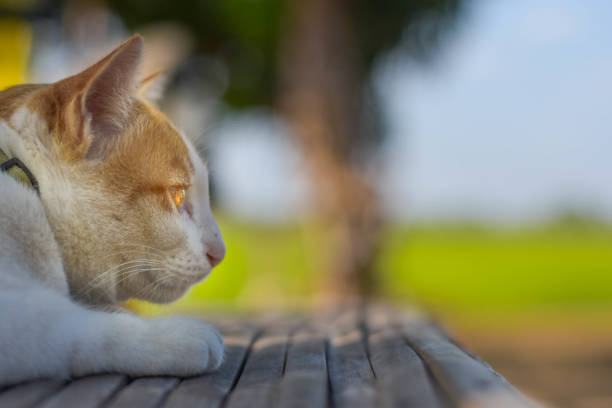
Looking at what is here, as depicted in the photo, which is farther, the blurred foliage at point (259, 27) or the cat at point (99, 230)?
the blurred foliage at point (259, 27)

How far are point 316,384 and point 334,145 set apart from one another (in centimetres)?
410

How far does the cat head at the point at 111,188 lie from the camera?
119 cm

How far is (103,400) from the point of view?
2.86 ft

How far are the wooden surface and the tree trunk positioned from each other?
142 inches

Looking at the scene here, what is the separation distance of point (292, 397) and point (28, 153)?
75 centimetres

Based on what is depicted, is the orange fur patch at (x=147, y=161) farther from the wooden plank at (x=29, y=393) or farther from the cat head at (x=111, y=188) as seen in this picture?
the wooden plank at (x=29, y=393)

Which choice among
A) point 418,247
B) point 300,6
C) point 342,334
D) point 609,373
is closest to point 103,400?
point 342,334

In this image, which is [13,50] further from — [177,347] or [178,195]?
[177,347]

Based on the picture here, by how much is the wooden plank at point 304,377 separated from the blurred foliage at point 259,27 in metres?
4.65

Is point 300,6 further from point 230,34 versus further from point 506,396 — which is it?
point 506,396

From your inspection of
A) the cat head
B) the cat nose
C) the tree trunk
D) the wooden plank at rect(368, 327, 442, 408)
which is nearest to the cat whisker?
the cat head

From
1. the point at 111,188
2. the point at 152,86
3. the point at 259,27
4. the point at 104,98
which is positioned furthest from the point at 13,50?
the point at 111,188

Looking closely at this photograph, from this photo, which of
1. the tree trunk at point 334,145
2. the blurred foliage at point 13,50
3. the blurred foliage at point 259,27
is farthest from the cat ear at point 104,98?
the blurred foliage at point 259,27

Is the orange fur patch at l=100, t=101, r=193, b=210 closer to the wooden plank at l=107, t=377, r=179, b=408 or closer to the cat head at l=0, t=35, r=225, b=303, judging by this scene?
the cat head at l=0, t=35, r=225, b=303
